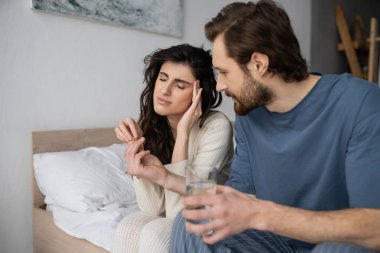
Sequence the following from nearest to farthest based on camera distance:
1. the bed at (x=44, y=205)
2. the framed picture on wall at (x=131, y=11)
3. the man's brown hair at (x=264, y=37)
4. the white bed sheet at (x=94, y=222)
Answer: the man's brown hair at (x=264, y=37), the white bed sheet at (x=94, y=222), the bed at (x=44, y=205), the framed picture on wall at (x=131, y=11)

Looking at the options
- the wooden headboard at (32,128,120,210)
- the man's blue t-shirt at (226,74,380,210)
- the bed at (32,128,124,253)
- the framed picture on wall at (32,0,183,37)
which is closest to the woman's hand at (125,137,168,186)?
the man's blue t-shirt at (226,74,380,210)

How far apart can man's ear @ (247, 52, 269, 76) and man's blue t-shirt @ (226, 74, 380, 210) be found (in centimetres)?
13

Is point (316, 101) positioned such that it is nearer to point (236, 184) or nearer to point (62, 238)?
→ point (236, 184)

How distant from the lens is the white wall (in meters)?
1.58

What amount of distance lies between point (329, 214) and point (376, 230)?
0.35 feet

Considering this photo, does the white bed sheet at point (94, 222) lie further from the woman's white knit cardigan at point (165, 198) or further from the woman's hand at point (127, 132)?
the woman's hand at point (127, 132)

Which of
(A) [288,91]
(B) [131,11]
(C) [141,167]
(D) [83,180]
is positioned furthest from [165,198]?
(B) [131,11]

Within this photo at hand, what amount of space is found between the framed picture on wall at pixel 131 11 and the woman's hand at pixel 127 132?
0.77 metres

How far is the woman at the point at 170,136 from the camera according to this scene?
3.71 feet

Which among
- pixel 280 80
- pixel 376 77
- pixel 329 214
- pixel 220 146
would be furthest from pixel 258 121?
pixel 376 77

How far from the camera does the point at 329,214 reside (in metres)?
0.74

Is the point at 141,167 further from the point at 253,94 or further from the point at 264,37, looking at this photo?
the point at 264,37

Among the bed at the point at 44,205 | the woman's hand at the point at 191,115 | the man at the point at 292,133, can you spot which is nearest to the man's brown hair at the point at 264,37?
the man at the point at 292,133

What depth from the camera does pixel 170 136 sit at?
58.7 inches
